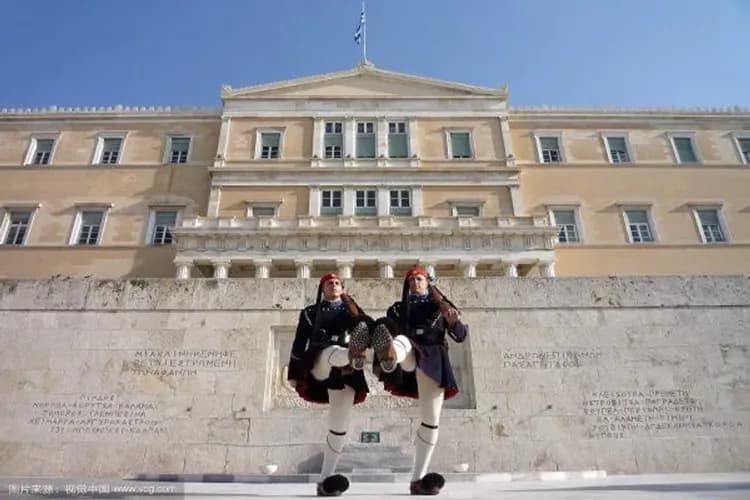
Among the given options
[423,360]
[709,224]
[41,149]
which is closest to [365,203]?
[709,224]

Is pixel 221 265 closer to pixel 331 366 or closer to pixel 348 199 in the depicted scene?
pixel 348 199

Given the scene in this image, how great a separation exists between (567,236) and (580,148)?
6467mm

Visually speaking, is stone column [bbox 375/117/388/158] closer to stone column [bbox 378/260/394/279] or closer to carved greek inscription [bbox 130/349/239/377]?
stone column [bbox 378/260/394/279]

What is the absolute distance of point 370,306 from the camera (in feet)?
26.2

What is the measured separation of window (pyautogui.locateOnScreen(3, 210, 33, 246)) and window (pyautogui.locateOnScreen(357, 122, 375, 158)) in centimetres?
1875

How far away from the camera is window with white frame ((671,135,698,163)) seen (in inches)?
1202

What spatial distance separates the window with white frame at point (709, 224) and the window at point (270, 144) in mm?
24434

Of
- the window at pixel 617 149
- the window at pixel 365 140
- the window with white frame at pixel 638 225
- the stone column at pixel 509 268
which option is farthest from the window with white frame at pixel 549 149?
the window at pixel 365 140

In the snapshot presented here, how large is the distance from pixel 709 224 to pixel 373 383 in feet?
93.7

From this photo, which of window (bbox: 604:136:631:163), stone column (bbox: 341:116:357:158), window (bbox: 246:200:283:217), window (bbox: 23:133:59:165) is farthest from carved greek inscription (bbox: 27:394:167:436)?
window (bbox: 604:136:631:163)

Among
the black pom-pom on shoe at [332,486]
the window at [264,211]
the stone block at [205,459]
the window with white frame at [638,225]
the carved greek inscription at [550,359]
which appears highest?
the window at [264,211]

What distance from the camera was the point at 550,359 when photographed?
7.51 meters

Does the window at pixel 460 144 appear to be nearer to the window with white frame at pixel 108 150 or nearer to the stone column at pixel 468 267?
the stone column at pixel 468 267

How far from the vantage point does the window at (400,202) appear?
1100 inches
